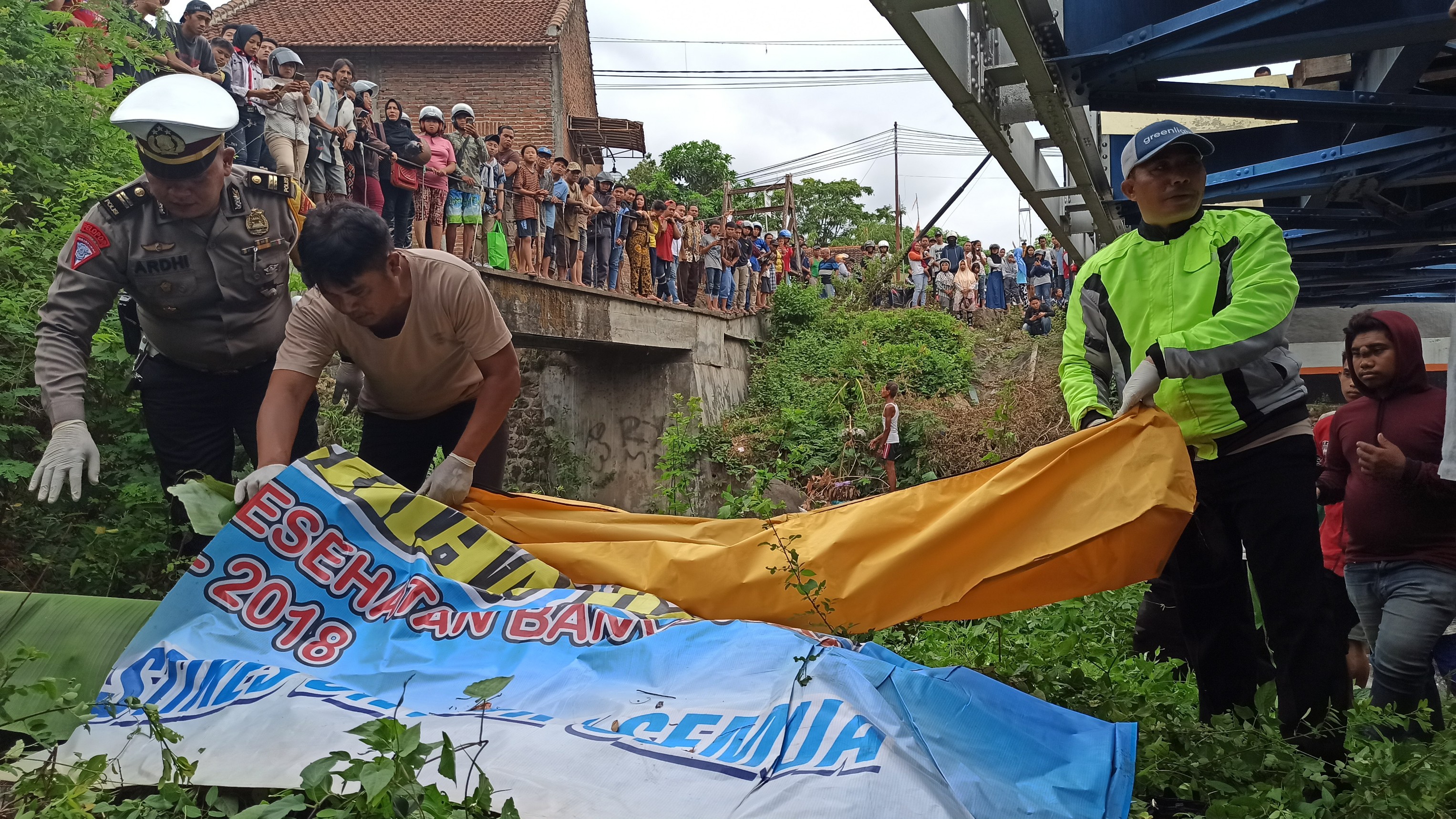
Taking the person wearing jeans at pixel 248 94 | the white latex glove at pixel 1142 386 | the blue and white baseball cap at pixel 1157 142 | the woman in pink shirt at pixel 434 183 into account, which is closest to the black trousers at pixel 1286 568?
the white latex glove at pixel 1142 386

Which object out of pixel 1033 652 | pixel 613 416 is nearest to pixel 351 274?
pixel 1033 652

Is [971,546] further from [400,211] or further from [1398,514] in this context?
[400,211]

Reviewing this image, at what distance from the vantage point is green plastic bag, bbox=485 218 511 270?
11258 mm

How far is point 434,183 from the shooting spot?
10266mm

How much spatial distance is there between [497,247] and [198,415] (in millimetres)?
7924

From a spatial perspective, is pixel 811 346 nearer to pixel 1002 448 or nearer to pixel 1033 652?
pixel 1002 448

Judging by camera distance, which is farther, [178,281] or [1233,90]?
[1233,90]

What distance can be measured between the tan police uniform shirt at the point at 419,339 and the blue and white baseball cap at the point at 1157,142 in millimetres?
2097

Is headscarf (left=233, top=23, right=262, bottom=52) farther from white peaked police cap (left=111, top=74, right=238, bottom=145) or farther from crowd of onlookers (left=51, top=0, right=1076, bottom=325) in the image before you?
white peaked police cap (left=111, top=74, right=238, bottom=145)

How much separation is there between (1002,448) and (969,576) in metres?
12.3

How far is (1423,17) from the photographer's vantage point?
3.83m

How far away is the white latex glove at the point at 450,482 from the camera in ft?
10.9

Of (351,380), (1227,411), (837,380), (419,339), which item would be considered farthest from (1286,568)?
(837,380)

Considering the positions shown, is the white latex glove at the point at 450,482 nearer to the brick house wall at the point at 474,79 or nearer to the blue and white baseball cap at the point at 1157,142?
the blue and white baseball cap at the point at 1157,142
